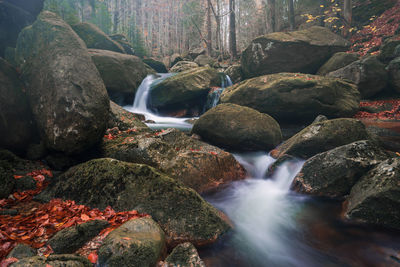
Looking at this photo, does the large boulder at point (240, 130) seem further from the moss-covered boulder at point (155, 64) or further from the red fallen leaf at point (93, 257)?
the moss-covered boulder at point (155, 64)

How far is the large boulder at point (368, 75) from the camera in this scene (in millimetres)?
11133

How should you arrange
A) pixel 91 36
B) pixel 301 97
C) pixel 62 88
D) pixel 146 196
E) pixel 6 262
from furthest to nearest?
pixel 91 36, pixel 301 97, pixel 62 88, pixel 146 196, pixel 6 262

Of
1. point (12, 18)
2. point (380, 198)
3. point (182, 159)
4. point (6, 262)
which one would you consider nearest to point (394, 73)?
point (380, 198)

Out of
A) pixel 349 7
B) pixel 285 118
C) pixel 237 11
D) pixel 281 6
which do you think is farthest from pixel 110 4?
pixel 285 118

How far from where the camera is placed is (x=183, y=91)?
1322 cm

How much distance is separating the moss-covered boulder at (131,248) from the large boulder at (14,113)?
3.80 m

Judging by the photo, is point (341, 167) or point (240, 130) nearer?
point (341, 167)

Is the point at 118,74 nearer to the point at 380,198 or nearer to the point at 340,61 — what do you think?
the point at 380,198

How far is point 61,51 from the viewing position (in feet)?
15.9

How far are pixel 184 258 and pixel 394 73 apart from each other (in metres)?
14.0

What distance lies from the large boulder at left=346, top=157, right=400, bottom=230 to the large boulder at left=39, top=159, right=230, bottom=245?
2416mm

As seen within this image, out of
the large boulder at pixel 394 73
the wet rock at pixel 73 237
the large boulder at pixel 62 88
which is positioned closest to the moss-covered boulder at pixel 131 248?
the wet rock at pixel 73 237

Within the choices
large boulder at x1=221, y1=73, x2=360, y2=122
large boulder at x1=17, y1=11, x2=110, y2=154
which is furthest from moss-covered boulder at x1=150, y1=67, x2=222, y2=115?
large boulder at x1=17, y1=11, x2=110, y2=154

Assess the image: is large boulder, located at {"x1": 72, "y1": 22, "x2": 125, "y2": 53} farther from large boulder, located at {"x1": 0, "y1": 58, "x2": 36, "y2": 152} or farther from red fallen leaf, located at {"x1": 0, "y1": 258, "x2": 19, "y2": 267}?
red fallen leaf, located at {"x1": 0, "y1": 258, "x2": 19, "y2": 267}
